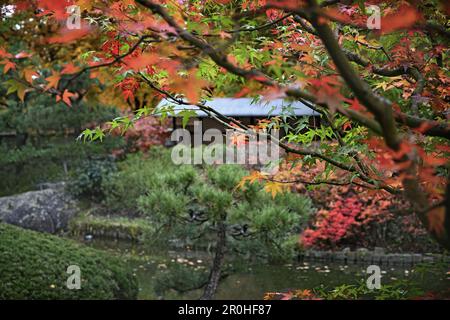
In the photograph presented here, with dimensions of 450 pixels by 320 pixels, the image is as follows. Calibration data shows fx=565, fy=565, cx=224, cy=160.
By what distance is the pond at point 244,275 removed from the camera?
5.83 meters

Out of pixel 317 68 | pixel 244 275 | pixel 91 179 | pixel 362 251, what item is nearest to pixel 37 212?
pixel 91 179

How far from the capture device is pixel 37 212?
29.9 ft

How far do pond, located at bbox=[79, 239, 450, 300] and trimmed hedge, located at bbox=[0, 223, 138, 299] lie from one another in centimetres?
68

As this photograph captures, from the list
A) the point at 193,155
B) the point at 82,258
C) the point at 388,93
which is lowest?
the point at 82,258

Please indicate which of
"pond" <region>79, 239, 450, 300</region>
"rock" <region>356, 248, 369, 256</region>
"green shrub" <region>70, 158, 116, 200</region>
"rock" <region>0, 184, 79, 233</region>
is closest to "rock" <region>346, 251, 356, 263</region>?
"rock" <region>356, 248, 369, 256</region>

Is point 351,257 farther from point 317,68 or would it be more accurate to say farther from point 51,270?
point 317,68

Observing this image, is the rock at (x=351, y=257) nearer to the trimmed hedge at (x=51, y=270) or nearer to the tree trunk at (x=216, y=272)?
the tree trunk at (x=216, y=272)

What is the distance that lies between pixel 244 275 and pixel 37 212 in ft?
13.0

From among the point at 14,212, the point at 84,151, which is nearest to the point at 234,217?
the point at 14,212

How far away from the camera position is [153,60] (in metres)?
1.46

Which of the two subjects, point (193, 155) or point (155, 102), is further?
point (155, 102)

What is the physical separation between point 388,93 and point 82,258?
3128 mm
